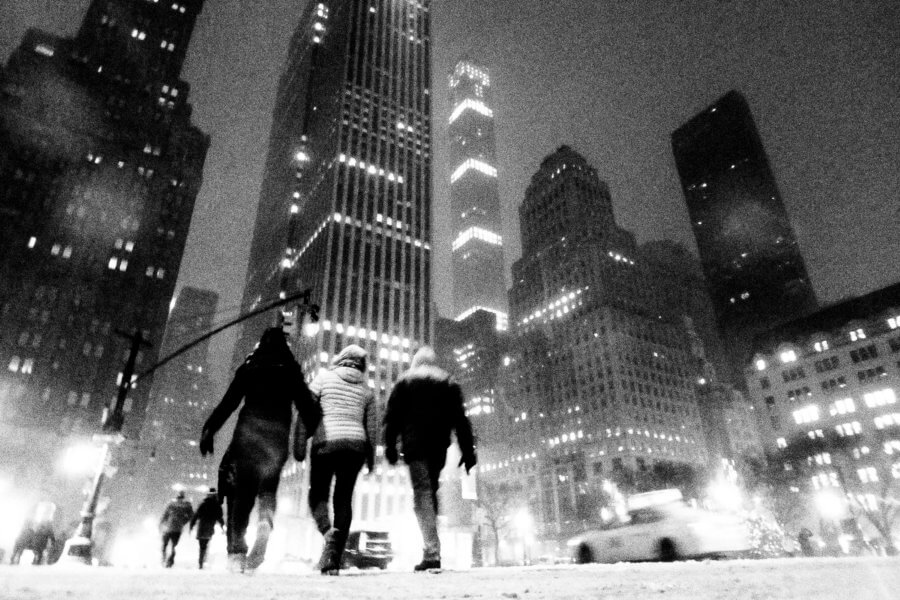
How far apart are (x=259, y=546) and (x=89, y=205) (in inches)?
3996

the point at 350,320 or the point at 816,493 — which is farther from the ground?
the point at 350,320

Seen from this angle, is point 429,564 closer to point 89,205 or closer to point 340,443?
point 340,443

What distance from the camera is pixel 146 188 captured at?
94812 mm

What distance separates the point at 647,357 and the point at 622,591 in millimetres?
121168

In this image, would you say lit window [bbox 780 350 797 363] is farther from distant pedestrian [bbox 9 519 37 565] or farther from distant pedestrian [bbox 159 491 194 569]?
distant pedestrian [bbox 9 519 37 565]

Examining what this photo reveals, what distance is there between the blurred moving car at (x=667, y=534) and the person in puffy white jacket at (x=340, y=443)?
25.7 feet

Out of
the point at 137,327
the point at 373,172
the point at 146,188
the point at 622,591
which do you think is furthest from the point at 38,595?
the point at 373,172

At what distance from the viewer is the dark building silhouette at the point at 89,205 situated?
7556 centimetres

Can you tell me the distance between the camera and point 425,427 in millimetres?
6254

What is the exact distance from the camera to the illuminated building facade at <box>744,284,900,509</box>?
68062mm

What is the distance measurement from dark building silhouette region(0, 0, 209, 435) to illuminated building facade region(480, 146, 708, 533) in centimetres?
7910

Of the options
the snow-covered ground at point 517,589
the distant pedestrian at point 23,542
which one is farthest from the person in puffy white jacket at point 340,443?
the distant pedestrian at point 23,542

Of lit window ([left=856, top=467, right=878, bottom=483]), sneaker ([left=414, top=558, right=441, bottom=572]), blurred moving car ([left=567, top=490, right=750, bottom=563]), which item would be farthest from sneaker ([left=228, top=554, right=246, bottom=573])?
lit window ([left=856, top=467, right=878, bottom=483])

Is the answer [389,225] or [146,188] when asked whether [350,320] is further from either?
[146,188]
